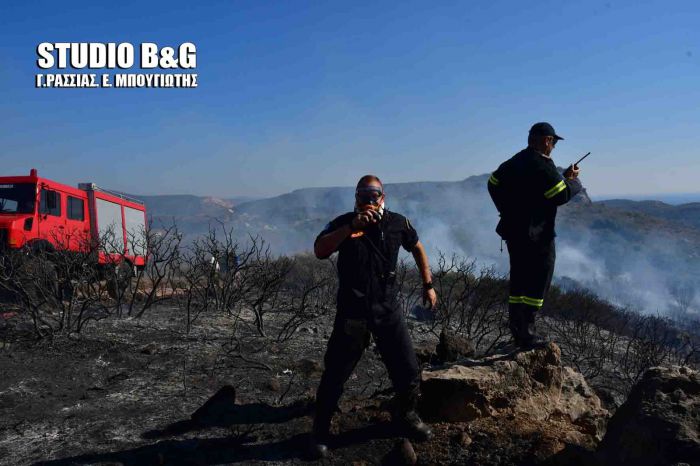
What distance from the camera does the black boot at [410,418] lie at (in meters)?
3.42

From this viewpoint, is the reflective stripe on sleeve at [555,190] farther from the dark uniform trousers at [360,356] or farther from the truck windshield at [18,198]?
the truck windshield at [18,198]

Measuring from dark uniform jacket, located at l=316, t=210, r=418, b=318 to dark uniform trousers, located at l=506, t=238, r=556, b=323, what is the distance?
1.01m

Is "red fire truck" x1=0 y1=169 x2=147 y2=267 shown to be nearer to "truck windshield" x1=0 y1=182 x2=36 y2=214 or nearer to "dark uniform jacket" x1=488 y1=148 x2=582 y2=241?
"truck windshield" x1=0 y1=182 x2=36 y2=214

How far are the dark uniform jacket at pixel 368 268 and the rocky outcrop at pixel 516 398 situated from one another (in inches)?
31.0

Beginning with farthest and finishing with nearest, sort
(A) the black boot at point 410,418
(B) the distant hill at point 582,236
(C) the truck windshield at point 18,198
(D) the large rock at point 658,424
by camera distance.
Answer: (B) the distant hill at point 582,236 → (C) the truck windshield at point 18,198 → (A) the black boot at point 410,418 → (D) the large rock at point 658,424

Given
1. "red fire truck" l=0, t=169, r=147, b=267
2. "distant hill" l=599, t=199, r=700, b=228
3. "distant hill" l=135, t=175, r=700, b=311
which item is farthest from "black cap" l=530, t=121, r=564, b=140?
"distant hill" l=599, t=199, r=700, b=228

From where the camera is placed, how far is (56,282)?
27.1 feet

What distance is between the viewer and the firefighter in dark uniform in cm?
385

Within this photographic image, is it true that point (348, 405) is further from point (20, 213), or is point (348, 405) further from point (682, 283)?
point (682, 283)

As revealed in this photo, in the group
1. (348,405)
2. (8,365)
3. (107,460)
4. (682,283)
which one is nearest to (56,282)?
(8,365)

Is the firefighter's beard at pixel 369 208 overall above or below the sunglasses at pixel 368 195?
below

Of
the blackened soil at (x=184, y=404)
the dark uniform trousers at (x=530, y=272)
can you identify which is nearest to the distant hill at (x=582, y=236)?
the blackened soil at (x=184, y=404)

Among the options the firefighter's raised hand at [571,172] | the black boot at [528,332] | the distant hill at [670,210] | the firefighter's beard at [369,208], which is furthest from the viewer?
the distant hill at [670,210]

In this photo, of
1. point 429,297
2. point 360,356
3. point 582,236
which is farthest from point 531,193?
point 582,236
